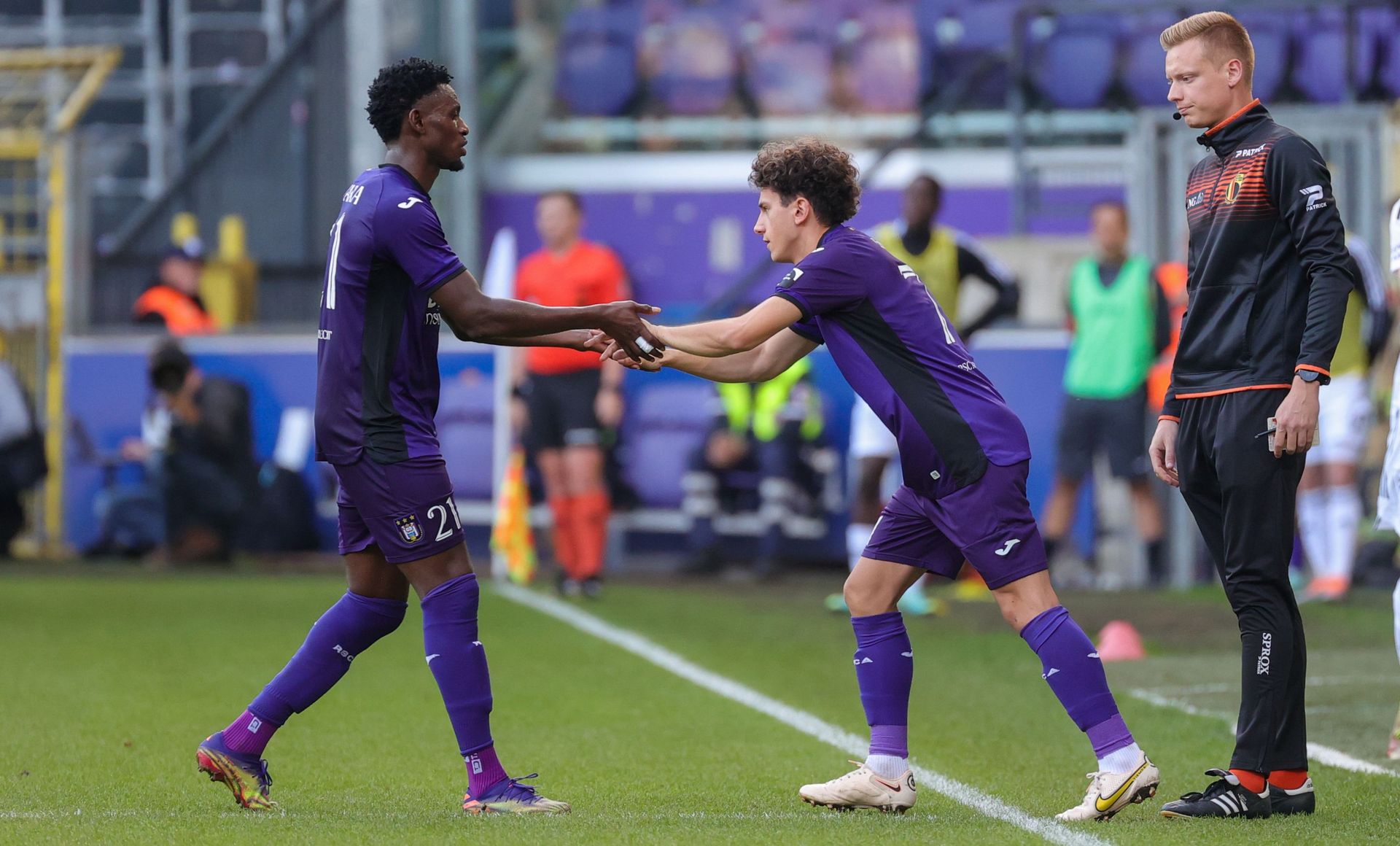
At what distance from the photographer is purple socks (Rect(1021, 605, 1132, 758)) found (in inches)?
189

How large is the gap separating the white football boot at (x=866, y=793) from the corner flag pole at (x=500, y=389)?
7569 millimetres

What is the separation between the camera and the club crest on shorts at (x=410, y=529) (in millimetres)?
4855

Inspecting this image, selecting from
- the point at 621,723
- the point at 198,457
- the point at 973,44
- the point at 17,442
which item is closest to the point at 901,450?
the point at 621,723

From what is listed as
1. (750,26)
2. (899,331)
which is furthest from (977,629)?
(750,26)

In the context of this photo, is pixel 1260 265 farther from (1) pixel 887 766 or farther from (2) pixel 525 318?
(2) pixel 525 318

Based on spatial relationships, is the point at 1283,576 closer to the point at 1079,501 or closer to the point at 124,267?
the point at 1079,501

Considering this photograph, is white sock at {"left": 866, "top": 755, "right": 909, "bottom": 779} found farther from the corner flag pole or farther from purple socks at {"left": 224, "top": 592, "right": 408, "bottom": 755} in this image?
the corner flag pole

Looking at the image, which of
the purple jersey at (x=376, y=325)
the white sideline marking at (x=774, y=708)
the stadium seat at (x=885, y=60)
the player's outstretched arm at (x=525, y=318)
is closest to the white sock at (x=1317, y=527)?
A: the white sideline marking at (x=774, y=708)

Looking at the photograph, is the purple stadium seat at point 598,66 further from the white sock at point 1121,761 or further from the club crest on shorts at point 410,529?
the white sock at point 1121,761

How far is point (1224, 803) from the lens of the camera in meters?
4.87

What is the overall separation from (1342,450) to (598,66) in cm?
1051

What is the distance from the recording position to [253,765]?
5000 mm

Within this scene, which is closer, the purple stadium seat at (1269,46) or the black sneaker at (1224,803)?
the black sneaker at (1224,803)

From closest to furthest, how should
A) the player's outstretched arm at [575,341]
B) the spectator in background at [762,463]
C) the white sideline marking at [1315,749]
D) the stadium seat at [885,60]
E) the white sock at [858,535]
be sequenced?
the player's outstretched arm at [575,341]
the white sideline marking at [1315,749]
the white sock at [858,535]
the spectator in background at [762,463]
the stadium seat at [885,60]
